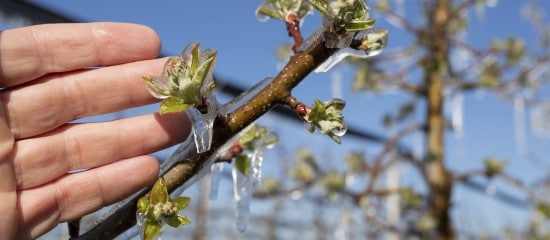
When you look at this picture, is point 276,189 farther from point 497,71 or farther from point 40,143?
point 40,143

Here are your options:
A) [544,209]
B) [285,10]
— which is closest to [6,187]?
[285,10]

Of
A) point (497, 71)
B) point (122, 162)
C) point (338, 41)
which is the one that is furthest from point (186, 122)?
point (497, 71)

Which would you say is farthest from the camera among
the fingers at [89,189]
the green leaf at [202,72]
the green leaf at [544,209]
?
the green leaf at [544,209]

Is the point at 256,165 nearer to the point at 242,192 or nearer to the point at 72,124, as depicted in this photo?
the point at 242,192

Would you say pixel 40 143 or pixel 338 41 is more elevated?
pixel 338 41

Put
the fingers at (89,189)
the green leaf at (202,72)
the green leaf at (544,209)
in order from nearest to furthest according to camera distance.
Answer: the green leaf at (202,72) < the fingers at (89,189) < the green leaf at (544,209)

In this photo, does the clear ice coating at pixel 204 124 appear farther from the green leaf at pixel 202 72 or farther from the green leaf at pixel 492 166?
the green leaf at pixel 492 166

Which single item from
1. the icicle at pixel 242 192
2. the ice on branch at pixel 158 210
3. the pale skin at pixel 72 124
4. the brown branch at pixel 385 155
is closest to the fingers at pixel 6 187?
the pale skin at pixel 72 124
